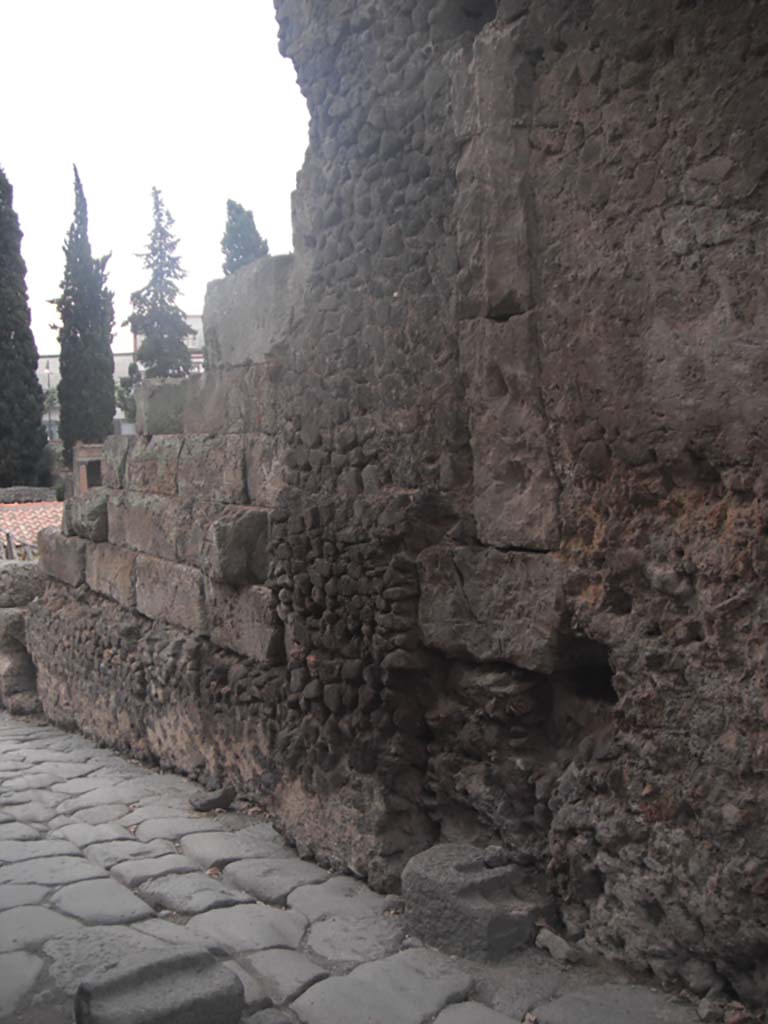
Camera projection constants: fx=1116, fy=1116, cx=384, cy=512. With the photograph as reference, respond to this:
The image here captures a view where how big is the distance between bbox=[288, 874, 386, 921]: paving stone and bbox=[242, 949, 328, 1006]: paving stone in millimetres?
320

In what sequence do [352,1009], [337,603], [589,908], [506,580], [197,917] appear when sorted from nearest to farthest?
1. [352,1009]
2. [589,908]
3. [506,580]
4. [197,917]
5. [337,603]

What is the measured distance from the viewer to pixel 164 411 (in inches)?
252

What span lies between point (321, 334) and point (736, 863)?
2.47m

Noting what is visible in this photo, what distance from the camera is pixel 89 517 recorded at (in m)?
7.06

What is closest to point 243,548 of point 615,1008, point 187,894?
point 187,894

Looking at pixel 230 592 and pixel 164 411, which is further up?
pixel 164 411

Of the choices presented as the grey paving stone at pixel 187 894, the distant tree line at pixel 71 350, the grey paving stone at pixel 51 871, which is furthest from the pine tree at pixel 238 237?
the grey paving stone at pixel 187 894

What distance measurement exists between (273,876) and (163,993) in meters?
1.30

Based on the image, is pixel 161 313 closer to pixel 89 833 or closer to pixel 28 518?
pixel 28 518

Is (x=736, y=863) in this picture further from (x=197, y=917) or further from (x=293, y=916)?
(x=197, y=917)

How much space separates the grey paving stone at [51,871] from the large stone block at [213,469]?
1.83m

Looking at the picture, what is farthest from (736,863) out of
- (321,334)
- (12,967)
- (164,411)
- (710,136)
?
(164,411)

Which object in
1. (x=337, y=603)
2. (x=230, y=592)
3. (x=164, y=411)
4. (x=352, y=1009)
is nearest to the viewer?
(x=352, y=1009)

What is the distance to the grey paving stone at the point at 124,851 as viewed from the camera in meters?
4.39
